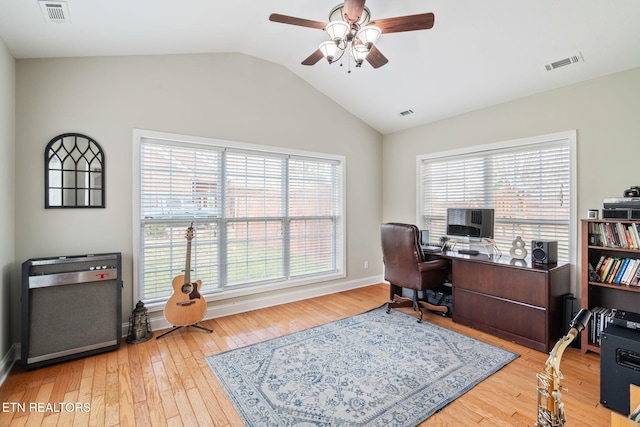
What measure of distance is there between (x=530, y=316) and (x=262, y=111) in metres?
3.68

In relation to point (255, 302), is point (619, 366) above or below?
above

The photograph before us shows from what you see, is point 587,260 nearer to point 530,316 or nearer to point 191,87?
point 530,316

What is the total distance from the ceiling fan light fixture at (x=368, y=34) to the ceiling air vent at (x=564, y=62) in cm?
198

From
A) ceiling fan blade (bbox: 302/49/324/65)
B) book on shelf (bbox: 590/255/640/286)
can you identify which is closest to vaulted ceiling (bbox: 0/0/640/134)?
→ ceiling fan blade (bbox: 302/49/324/65)

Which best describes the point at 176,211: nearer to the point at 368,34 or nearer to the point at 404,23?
the point at 368,34

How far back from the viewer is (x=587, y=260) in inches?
108

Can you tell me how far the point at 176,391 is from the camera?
2.15 m

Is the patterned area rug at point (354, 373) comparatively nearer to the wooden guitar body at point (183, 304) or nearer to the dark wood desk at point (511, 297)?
the dark wood desk at point (511, 297)

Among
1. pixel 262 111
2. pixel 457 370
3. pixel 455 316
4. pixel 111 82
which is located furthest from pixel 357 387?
pixel 111 82

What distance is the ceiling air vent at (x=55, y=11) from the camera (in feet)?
6.64

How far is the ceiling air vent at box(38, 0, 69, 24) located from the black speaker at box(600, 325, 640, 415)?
4334 mm

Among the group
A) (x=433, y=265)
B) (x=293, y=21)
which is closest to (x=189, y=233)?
(x=293, y=21)

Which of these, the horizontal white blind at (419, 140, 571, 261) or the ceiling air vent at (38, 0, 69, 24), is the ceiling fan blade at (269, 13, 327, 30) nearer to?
the ceiling air vent at (38, 0, 69, 24)

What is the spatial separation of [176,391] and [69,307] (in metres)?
1.22
